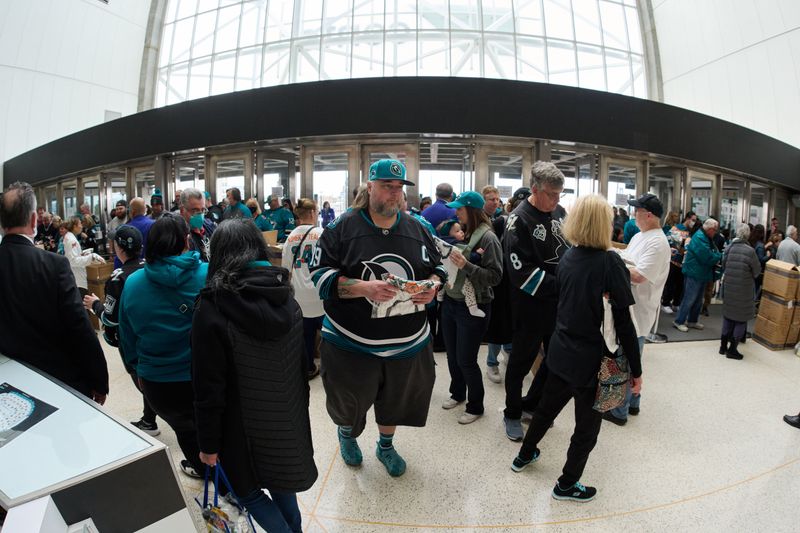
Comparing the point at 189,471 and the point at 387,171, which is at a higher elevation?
the point at 387,171

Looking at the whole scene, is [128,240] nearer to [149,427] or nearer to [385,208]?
[149,427]

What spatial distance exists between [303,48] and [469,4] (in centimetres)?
534

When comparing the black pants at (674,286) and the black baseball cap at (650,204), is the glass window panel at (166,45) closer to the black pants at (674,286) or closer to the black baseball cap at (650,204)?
the black baseball cap at (650,204)

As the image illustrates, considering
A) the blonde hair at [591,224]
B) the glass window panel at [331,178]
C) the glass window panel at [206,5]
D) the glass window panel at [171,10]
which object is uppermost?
the glass window panel at [171,10]

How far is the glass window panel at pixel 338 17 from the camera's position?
11.9 m

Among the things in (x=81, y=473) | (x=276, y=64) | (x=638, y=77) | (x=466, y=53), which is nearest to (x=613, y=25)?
(x=638, y=77)

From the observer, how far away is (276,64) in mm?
12234

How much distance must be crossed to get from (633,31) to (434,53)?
7.70 meters

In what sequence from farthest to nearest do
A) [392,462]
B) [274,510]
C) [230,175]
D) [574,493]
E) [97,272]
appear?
[230,175] < [97,272] < [392,462] < [574,493] < [274,510]

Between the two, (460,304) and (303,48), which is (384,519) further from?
(303,48)

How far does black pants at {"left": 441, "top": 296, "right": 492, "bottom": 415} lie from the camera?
114 inches

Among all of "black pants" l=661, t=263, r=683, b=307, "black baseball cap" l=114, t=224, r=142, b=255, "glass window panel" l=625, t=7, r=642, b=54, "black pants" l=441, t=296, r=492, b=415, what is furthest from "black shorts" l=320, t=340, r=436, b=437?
"glass window panel" l=625, t=7, r=642, b=54

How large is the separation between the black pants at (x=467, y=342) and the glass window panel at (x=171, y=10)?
61.4 ft

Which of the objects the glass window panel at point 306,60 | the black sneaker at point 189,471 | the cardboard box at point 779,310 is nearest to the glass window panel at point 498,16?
the glass window panel at point 306,60
